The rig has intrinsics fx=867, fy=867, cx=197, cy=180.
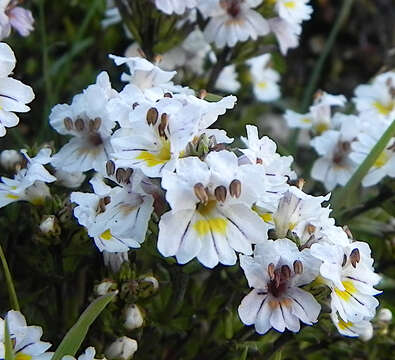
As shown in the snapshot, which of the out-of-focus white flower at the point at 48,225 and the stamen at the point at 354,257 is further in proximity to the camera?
the out-of-focus white flower at the point at 48,225

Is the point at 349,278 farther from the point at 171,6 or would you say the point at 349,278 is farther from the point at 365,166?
the point at 171,6

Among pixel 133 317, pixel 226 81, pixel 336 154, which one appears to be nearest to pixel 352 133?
pixel 336 154

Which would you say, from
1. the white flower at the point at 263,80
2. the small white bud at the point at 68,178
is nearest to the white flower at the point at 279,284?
the small white bud at the point at 68,178

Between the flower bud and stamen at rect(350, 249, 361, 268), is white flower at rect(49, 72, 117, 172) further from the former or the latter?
stamen at rect(350, 249, 361, 268)

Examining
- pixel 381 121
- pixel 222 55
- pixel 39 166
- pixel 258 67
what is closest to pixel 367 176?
pixel 381 121

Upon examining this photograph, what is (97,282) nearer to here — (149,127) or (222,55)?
(149,127)

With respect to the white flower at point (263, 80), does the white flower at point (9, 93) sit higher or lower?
higher

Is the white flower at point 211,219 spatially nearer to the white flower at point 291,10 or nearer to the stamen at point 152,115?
the stamen at point 152,115
